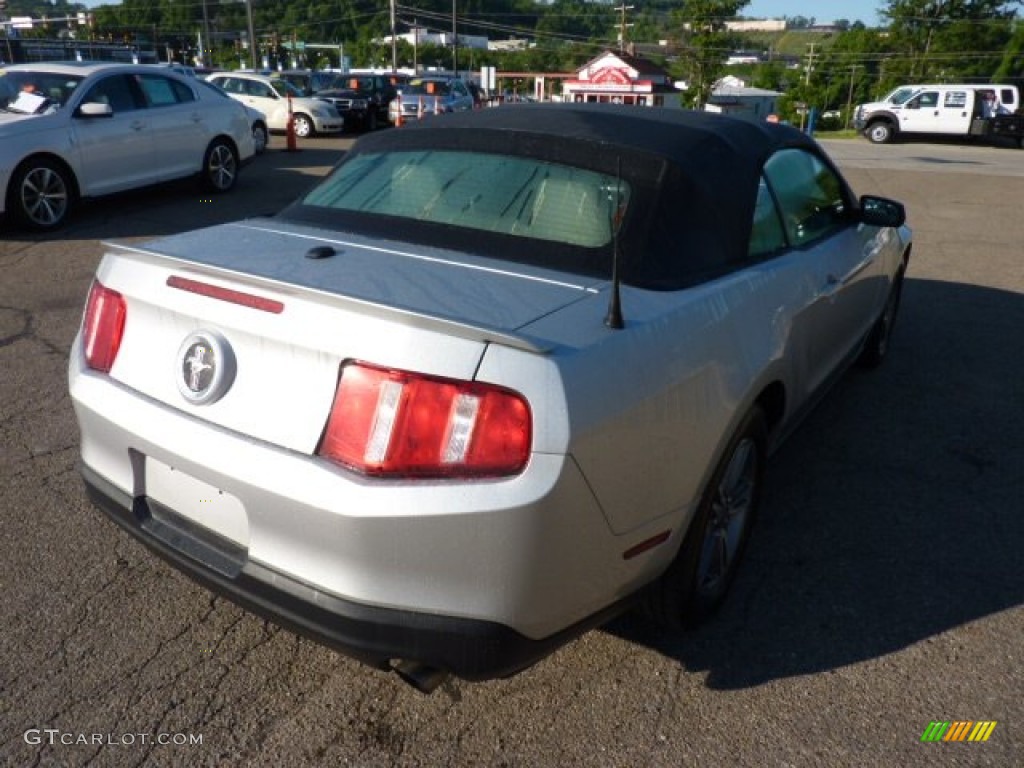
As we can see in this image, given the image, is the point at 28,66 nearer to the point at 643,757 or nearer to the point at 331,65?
the point at 643,757

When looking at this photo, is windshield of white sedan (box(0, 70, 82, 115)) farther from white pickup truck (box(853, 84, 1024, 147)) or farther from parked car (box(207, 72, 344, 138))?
white pickup truck (box(853, 84, 1024, 147))

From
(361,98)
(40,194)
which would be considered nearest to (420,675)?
(40,194)

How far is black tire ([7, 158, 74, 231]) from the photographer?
27.6 feet

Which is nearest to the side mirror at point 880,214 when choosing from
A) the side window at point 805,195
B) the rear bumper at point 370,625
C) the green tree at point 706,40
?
the side window at point 805,195

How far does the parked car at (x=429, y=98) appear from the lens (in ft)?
81.5

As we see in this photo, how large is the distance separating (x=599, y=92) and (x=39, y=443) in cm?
5957

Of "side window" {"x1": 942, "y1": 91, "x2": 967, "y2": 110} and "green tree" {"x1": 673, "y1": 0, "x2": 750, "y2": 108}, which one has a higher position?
"green tree" {"x1": 673, "y1": 0, "x2": 750, "y2": 108}

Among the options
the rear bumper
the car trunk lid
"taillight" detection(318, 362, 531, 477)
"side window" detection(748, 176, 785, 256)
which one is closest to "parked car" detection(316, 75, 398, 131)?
"side window" detection(748, 176, 785, 256)

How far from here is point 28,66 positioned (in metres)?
9.46

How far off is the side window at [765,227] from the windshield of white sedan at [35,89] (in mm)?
8138

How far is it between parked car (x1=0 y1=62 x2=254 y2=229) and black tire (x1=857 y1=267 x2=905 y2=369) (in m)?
7.64

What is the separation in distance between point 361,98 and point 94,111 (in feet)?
50.9

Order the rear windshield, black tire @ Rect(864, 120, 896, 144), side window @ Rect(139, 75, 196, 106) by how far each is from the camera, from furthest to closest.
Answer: black tire @ Rect(864, 120, 896, 144), the rear windshield, side window @ Rect(139, 75, 196, 106)

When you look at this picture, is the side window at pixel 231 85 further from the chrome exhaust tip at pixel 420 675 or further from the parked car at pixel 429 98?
the chrome exhaust tip at pixel 420 675
